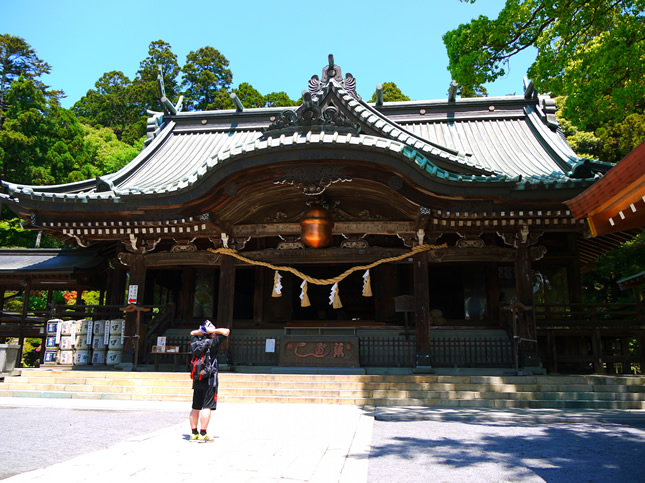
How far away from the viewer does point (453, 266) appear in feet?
47.4

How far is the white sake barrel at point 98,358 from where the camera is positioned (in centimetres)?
1273

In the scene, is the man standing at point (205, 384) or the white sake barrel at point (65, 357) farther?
the white sake barrel at point (65, 357)

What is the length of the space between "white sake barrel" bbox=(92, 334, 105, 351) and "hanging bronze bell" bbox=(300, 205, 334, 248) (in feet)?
19.9

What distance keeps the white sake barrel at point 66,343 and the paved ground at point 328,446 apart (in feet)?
15.5

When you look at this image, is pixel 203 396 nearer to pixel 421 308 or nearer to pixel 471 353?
pixel 421 308

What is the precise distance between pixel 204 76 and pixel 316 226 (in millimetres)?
40484

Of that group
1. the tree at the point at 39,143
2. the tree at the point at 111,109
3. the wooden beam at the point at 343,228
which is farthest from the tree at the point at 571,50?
the tree at the point at 111,109

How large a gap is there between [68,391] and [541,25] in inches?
501

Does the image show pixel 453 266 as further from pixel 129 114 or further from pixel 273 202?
pixel 129 114

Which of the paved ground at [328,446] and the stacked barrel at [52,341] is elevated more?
the stacked barrel at [52,341]

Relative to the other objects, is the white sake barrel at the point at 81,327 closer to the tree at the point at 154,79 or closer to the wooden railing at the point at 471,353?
the wooden railing at the point at 471,353

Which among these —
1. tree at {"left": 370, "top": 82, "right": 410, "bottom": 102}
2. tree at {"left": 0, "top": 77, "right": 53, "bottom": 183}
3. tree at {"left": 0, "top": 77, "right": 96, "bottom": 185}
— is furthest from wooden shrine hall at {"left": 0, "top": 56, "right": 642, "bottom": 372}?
tree at {"left": 370, "top": 82, "right": 410, "bottom": 102}

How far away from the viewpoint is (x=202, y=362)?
18.9 ft

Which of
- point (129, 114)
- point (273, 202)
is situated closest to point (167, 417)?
point (273, 202)
